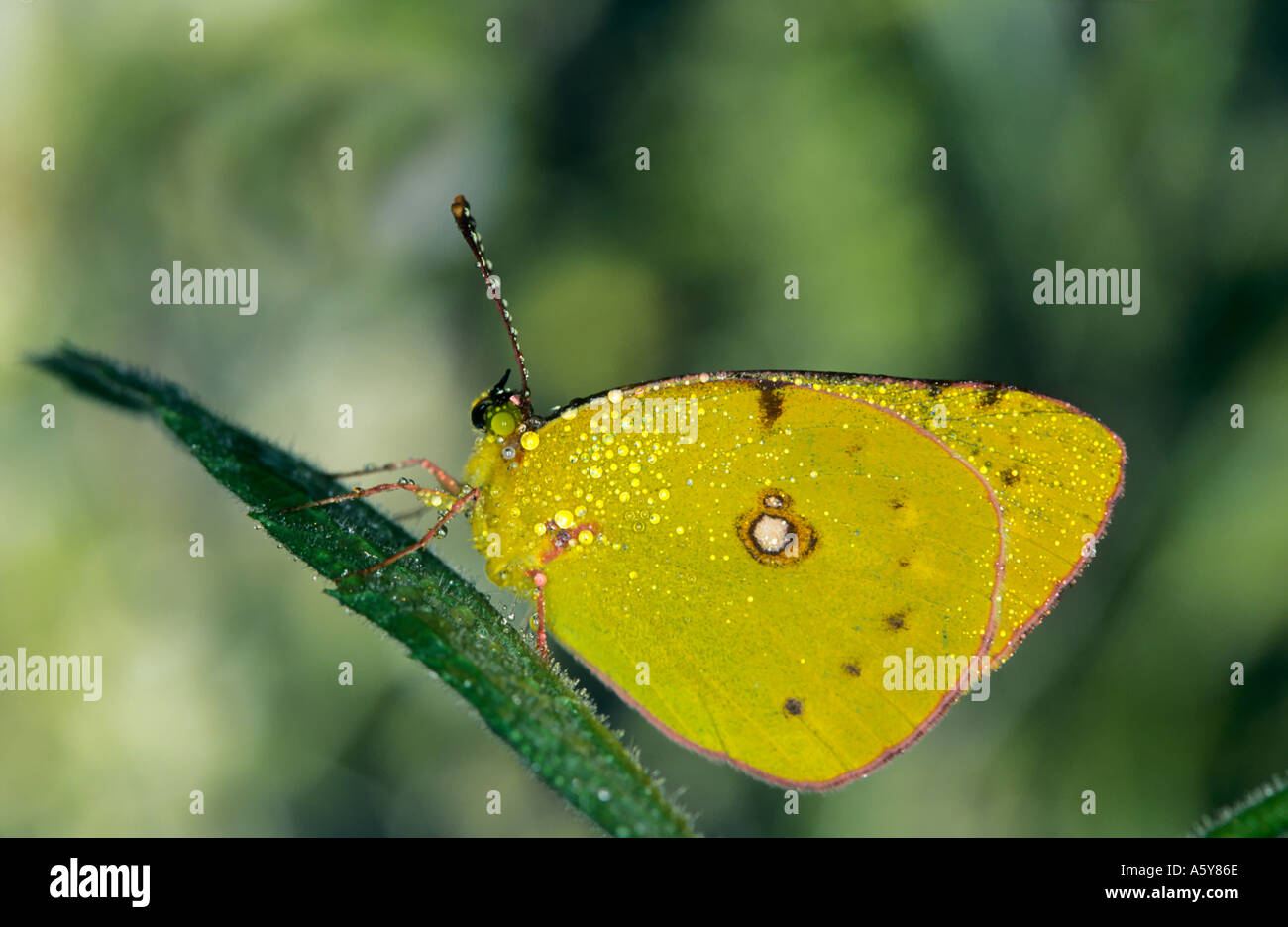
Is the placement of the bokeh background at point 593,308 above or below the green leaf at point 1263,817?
above

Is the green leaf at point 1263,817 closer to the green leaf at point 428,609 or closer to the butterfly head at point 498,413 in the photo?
the green leaf at point 428,609

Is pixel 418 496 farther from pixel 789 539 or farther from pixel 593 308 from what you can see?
pixel 593 308
